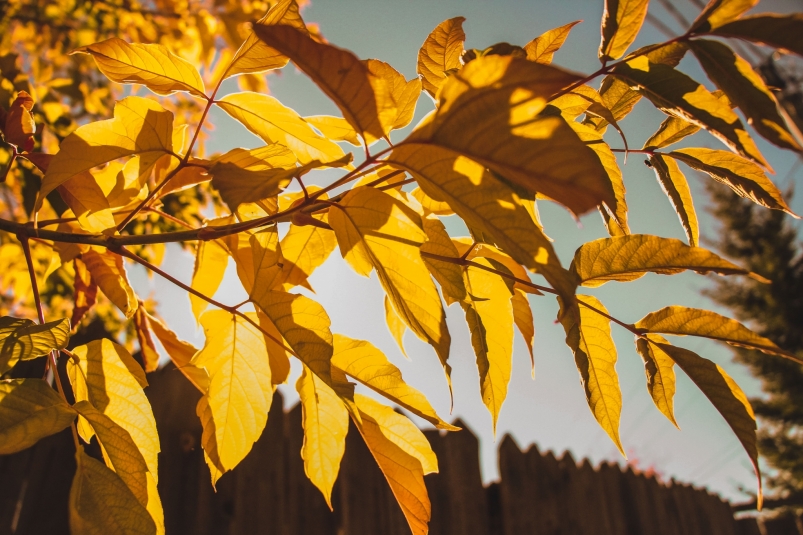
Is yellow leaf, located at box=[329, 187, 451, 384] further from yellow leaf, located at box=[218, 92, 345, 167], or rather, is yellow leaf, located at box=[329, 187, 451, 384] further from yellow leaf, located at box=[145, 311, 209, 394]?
yellow leaf, located at box=[145, 311, 209, 394]

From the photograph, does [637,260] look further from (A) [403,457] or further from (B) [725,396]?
(A) [403,457]

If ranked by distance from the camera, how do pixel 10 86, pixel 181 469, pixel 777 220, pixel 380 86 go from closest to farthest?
pixel 380 86 < pixel 10 86 < pixel 181 469 < pixel 777 220

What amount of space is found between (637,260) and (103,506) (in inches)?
21.8

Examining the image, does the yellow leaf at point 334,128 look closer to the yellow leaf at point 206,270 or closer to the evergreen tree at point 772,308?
the yellow leaf at point 206,270

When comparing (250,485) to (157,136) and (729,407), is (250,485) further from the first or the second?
(729,407)

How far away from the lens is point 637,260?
52 centimetres

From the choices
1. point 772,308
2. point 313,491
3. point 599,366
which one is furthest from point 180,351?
point 772,308

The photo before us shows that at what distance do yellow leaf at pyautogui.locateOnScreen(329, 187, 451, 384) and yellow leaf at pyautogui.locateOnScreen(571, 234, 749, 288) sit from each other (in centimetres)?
19

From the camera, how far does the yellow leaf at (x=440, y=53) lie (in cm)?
53

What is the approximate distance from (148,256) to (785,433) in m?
13.8

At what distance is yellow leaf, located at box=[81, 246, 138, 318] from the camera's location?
70 cm

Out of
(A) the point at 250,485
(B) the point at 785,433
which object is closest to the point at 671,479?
(A) the point at 250,485

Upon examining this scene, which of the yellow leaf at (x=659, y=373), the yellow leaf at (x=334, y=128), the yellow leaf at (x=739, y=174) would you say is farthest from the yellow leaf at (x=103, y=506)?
the yellow leaf at (x=739, y=174)

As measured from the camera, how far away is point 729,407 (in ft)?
1.68
